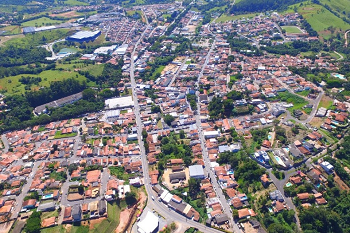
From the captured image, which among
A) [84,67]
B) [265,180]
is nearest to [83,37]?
[84,67]

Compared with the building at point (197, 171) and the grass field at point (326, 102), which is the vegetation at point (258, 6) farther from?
the building at point (197, 171)

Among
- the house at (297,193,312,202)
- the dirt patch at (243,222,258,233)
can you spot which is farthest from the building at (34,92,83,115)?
the house at (297,193,312,202)

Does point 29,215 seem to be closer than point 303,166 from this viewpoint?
Yes

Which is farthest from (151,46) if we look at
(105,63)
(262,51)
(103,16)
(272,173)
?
(272,173)

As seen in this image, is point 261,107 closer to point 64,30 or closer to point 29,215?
point 29,215

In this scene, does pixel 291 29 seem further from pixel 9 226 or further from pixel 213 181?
pixel 9 226

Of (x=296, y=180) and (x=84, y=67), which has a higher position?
(x=84, y=67)
